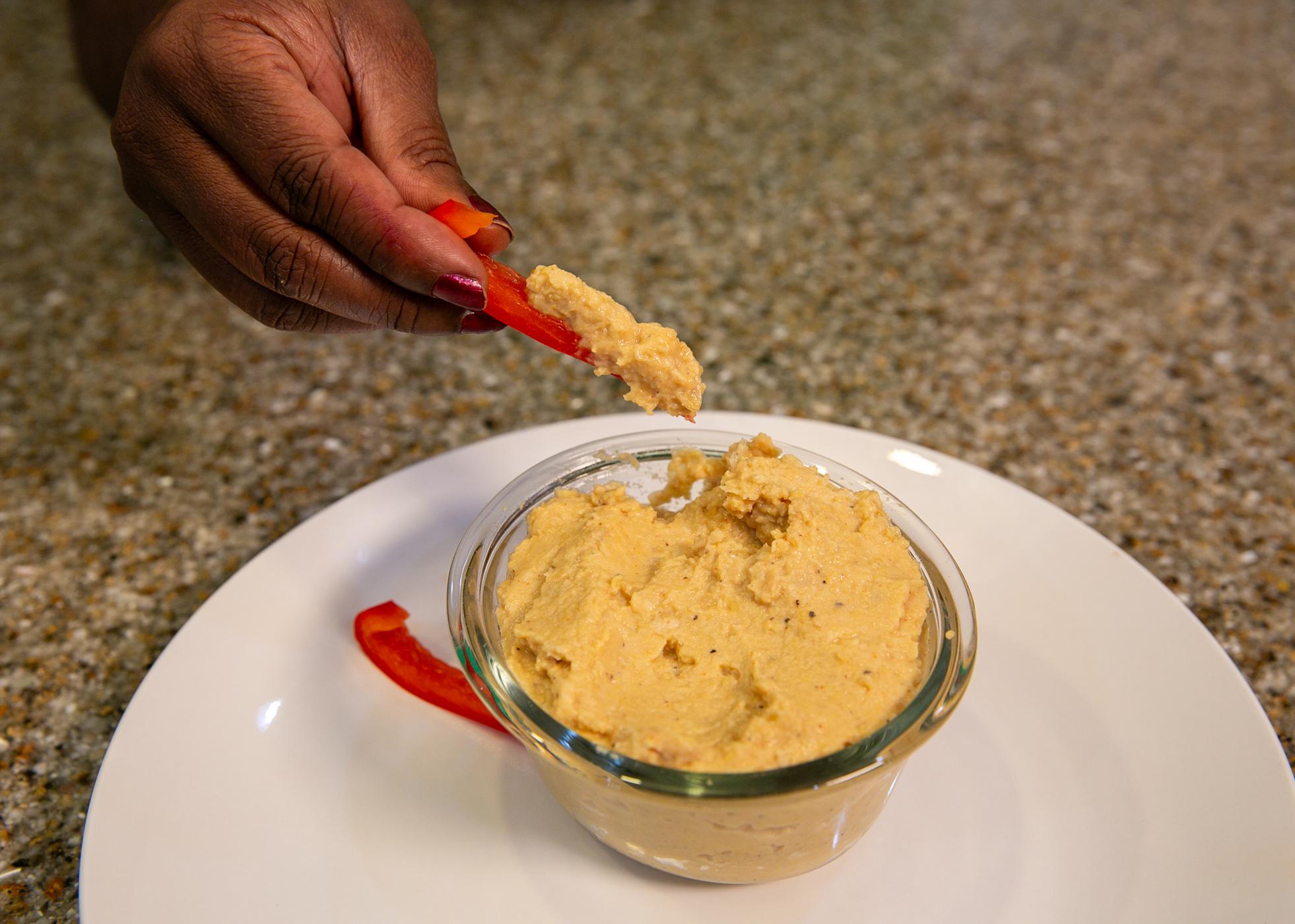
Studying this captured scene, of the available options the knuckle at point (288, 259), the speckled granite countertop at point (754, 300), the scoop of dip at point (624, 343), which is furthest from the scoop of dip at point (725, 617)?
the speckled granite countertop at point (754, 300)

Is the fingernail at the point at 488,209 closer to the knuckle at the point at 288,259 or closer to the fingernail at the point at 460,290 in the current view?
the fingernail at the point at 460,290

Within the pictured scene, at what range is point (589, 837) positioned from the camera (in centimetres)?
177

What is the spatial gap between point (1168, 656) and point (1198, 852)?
0.38m

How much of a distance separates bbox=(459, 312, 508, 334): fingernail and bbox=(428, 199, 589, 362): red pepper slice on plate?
23mm

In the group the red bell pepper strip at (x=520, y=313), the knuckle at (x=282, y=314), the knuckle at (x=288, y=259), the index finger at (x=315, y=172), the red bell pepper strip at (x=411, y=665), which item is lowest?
the red bell pepper strip at (x=411, y=665)

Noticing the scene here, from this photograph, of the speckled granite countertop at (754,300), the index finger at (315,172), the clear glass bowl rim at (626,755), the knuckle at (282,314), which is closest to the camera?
the clear glass bowl rim at (626,755)

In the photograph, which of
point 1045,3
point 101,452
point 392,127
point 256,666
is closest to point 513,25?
point 1045,3

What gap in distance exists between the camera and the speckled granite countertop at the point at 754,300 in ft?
7.87

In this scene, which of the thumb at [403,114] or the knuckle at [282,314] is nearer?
the thumb at [403,114]

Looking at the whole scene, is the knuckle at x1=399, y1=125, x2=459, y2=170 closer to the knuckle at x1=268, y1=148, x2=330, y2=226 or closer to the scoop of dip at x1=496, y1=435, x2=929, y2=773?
the knuckle at x1=268, y1=148, x2=330, y2=226

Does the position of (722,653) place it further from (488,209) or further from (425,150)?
(425,150)

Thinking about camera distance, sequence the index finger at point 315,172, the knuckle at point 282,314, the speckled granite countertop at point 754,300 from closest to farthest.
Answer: the index finger at point 315,172 < the knuckle at point 282,314 < the speckled granite countertop at point 754,300

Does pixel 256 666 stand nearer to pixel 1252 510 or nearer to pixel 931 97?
pixel 1252 510

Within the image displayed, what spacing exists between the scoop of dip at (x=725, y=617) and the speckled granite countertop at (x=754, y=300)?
0.94m
